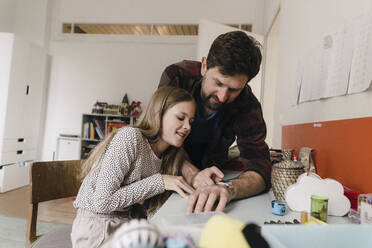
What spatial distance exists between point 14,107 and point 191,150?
11.2 feet

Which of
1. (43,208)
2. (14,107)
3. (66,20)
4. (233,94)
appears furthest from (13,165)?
(233,94)

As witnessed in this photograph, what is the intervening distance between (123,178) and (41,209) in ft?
8.31

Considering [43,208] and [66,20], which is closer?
[43,208]

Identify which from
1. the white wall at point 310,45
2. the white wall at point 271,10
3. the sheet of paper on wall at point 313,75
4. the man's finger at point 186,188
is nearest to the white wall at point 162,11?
the white wall at point 271,10

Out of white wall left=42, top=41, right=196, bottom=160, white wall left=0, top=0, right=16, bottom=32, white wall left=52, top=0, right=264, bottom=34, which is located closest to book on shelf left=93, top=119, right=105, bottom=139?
white wall left=42, top=41, right=196, bottom=160

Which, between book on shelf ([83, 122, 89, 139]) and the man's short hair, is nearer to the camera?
the man's short hair

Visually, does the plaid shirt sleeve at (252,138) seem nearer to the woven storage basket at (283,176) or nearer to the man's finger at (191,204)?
the woven storage basket at (283,176)

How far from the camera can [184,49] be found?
14.5ft

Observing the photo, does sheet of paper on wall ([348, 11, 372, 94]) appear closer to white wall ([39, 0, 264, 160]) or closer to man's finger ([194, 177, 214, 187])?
man's finger ([194, 177, 214, 187])

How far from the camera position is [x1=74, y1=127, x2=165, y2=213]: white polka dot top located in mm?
898

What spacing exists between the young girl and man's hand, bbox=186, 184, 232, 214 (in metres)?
0.14

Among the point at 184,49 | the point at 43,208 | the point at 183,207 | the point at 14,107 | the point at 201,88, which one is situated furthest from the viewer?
the point at 184,49

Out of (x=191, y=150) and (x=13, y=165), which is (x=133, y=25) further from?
(x=191, y=150)

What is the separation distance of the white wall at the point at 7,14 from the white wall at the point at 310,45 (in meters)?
4.59
